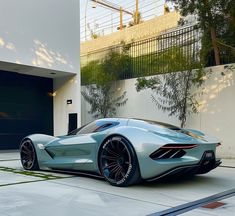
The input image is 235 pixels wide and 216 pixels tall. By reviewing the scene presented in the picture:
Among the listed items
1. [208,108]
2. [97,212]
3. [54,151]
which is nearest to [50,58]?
[208,108]

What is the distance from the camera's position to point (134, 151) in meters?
4.51

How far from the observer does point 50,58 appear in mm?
11836

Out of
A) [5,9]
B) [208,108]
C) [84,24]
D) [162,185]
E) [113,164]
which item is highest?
[84,24]

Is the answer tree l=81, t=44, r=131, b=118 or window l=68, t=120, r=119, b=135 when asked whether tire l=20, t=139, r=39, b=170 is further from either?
tree l=81, t=44, r=131, b=118

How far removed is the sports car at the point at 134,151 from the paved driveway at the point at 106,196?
0.72 feet

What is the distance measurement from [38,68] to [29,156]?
5854 mm

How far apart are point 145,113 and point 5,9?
5.70 m

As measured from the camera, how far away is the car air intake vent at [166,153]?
14.5 ft

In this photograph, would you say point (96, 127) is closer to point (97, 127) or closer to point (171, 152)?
point (97, 127)

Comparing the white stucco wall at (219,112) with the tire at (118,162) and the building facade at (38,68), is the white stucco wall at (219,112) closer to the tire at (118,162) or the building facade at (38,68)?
the building facade at (38,68)

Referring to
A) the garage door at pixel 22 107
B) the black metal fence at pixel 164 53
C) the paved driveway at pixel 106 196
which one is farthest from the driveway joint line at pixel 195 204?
the garage door at pixel 22 107

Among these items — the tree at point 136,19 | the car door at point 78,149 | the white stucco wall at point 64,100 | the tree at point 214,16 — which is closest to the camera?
the car door at point 78,149

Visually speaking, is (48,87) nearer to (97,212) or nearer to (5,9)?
(5,9)

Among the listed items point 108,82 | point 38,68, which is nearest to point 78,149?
point 38,68
